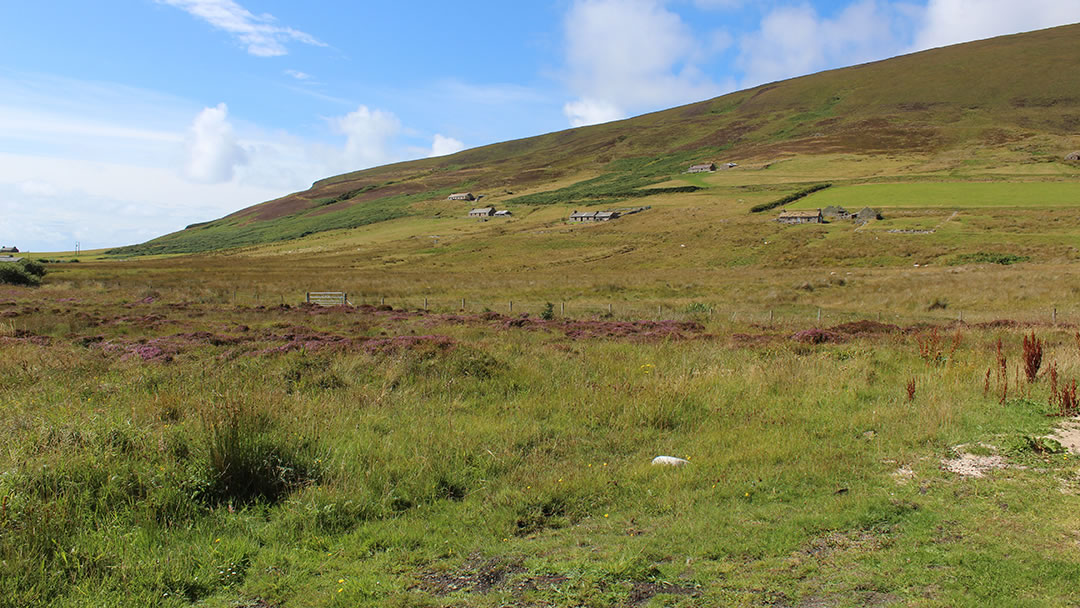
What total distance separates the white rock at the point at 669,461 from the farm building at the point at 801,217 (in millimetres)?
81398

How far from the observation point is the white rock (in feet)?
23.7

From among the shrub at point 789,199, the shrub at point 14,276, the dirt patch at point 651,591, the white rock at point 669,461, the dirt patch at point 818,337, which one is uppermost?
the shrub at point 789,199

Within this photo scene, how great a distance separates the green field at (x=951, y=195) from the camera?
77544mm

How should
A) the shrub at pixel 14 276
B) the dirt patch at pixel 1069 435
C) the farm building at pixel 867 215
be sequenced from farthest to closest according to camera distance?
1. the farm building at pixel 867 215
2. the shrub at pixel 14 276
3. the dirt patch at pixel 1069 435

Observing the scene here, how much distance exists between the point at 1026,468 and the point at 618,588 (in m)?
5.06

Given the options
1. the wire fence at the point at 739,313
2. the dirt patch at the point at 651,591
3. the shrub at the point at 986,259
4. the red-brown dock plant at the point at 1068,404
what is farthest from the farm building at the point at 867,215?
the dirt patch at the point at 651,591

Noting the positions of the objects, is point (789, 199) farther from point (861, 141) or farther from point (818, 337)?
point (818, 337)

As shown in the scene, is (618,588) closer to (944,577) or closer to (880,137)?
(944,577)

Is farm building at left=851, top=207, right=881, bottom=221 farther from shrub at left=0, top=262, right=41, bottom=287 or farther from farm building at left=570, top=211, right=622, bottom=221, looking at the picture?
shrub at left=0, top=262, right=41, bottom=287

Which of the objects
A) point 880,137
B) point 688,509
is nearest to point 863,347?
point 688,509

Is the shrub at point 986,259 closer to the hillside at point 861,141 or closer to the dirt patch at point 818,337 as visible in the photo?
the dirt patch at point 818,337

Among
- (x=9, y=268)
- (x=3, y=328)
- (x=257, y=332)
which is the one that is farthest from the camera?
(x=9, y=268)

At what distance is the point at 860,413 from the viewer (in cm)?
898

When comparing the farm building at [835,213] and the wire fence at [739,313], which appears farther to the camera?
the farm building at [835,213]
